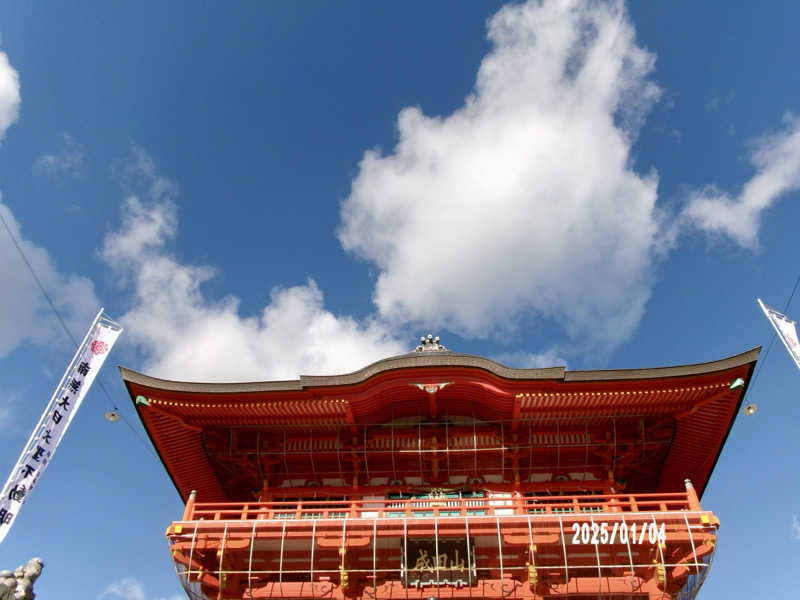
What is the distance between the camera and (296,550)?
18562 mm

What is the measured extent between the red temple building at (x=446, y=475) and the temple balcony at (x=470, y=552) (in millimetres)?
55

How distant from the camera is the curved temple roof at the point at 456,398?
19.2m

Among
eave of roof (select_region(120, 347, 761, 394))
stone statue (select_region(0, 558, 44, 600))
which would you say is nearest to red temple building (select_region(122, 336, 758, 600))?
eave of roof (select_region(120, 347, 761, 394))

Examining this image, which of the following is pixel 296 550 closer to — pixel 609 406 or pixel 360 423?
pixel 360 423

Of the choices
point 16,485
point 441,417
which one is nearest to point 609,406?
point 441,417

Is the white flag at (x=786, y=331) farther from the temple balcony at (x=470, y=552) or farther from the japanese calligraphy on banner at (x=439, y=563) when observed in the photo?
the japanese calligraphy on banner at (x=439, y=563)

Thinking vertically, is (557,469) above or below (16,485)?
above

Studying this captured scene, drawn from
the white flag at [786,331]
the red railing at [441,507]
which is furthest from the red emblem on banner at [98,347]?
the white flag at [786,331]

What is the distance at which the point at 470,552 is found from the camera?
59.3 feet

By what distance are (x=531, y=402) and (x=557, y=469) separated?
3298 mm

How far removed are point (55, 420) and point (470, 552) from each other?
1248 cm
